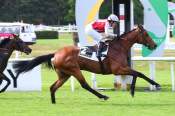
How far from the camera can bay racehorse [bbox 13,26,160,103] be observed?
1426 cm

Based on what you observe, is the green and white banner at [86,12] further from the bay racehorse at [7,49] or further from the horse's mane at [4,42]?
→ the horse's mane at [4,42]

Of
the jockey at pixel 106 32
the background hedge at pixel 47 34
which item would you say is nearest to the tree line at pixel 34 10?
the background hedge at pixel 47 34

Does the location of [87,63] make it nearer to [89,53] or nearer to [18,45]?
[89,53]

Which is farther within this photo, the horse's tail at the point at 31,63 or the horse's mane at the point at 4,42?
the horse's mane at the point at 4,42

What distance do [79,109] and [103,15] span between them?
56.9 meters

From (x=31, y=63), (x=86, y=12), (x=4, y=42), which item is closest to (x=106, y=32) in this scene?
(x=31, y=63)

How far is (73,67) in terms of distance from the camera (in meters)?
14.3

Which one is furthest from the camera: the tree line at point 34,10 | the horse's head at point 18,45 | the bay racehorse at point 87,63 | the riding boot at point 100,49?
the tree line at point 34,10

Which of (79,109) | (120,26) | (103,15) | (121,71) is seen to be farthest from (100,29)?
(103,15)

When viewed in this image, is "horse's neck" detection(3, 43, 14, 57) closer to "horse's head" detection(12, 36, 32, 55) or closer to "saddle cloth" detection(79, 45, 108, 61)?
"horse's head" detection(12, 36, 32, 55)

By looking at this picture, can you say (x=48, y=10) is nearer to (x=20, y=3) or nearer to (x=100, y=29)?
(x=20, y=3)

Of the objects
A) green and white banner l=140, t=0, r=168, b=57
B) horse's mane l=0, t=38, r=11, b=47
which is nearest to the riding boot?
horse's mane l=0, t=38, r=11, b=47

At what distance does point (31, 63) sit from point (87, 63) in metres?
1.32

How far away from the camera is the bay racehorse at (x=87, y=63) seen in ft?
46.8
